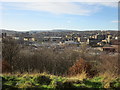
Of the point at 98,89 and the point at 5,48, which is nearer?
the point at 98,89

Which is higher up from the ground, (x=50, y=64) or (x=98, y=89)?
(x=98, y=89)

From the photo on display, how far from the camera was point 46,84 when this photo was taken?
3.65 m

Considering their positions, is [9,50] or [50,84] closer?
[50,84]

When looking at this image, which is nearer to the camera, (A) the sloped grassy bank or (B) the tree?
(A) the sloped grassy bank

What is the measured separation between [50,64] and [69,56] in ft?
10.1

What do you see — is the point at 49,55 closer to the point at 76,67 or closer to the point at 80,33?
the point at 76,67

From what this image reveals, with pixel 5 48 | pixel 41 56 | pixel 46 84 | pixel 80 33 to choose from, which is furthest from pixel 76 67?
pixel 80 33

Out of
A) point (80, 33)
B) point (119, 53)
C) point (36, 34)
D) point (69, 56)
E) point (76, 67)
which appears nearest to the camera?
point (76, 67)

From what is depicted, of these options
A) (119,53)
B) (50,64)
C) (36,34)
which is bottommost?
(50,64)

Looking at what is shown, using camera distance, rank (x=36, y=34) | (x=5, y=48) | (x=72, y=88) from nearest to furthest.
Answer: (x=72, y=88) < (x=5, y=48) < (x=36, y=34)

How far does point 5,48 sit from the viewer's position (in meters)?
13.5

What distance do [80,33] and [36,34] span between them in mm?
12937

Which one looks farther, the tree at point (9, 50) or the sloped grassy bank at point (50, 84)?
the tree at point (9, 50)

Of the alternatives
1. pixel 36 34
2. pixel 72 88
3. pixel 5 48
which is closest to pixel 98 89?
pixel 72 88
